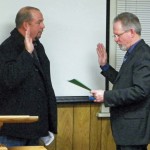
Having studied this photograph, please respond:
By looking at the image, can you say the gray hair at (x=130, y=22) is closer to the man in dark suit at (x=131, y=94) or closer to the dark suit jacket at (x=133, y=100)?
the man in dark suit at (x=131, y=94)

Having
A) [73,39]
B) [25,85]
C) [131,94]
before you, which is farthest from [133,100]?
[73,39]

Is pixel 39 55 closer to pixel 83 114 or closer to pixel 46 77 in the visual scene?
pixel 46 77

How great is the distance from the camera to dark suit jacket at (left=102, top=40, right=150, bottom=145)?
213 cm

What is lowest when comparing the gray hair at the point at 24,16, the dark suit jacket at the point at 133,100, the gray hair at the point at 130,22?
the dark suit jacket at the point at 133,100

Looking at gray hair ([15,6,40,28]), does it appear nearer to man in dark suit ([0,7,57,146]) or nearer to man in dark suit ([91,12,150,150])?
man in dark suit ([0,7,57,146])

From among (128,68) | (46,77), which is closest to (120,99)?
(128,68)

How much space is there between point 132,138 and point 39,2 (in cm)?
126

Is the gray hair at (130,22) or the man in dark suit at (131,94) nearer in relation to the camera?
the man in dark suit at (131,94)

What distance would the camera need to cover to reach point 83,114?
9.63ft

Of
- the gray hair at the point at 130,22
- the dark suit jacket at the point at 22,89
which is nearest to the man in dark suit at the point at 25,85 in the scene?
the dark suit jacket at the point at 22,89

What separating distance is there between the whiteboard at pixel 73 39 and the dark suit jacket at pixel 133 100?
2.15 ft

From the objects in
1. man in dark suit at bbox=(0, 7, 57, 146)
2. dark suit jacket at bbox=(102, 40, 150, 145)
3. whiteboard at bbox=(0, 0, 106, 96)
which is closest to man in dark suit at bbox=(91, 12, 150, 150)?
dark suit jacket at bbox=(102, 40, 150, 145)

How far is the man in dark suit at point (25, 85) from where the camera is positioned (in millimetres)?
2156

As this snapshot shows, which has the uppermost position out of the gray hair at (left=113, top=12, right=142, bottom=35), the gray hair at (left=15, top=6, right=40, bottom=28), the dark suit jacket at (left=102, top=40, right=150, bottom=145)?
the gray hair at (left=15, top=6, right=40, bottom=28)
